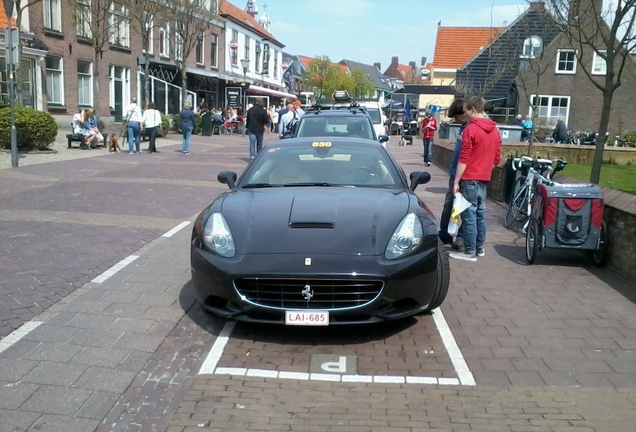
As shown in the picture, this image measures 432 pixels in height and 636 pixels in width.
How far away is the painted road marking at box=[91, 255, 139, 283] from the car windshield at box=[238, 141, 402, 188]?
5.30 ft

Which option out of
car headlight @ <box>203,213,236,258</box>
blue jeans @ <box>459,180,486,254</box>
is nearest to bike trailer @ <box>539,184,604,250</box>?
blue jeans @ <box>459,180,486,254</box>

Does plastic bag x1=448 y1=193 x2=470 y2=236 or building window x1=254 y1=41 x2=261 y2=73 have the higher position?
building window x1=254 y1=41 x2=261 y2=73

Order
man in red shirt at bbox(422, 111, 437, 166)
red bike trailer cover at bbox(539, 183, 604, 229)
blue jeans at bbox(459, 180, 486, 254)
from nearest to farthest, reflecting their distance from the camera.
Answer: red bike trailer cover at bbox(539, 183, 604, 229) < blue jeans at bbox(459, 180, 486, 254) < man in red shirt at bbox(422, 111, 437, 166)

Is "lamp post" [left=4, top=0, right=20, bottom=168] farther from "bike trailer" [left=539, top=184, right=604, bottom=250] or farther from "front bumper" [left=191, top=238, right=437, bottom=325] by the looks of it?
"bike trailer" [left=539, top=184, right=604, bottom=250]

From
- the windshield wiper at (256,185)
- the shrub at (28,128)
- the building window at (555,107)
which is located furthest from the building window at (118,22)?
the building window at (555,107)

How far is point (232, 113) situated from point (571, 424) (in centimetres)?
3504

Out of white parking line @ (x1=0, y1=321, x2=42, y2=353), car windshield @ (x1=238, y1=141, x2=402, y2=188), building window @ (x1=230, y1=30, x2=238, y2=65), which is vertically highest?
building window @ (x1=230, y1=30, x2=238, y2=65)

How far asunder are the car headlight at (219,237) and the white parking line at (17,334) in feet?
4.71

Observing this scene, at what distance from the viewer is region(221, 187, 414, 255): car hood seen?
4.71 m

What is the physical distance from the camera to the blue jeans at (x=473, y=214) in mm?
7266

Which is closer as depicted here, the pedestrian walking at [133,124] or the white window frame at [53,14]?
the pedestrian walking at [133,124]

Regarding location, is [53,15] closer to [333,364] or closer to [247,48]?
[247,48]

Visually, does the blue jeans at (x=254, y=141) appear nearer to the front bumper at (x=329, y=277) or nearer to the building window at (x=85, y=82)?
the front bumper at (x=329, y=277)

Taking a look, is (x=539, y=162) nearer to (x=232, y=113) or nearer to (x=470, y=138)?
(x=470, y=138)
